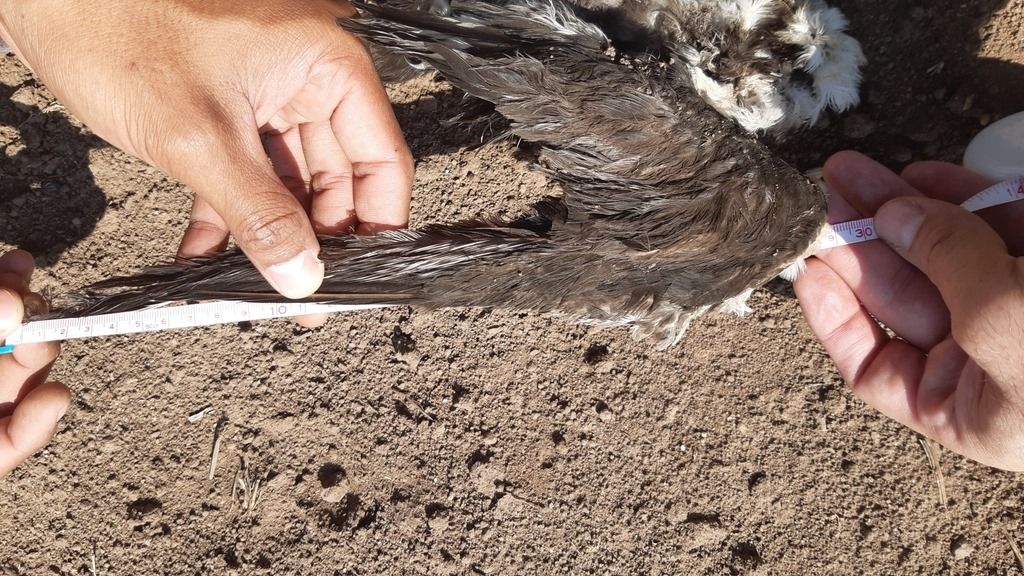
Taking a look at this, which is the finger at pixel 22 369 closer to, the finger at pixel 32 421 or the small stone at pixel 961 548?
the finger at pixel 32 421

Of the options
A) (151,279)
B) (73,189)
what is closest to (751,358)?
(151,279)

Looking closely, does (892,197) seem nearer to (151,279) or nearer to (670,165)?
(670,165)

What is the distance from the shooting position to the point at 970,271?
83.4 inches

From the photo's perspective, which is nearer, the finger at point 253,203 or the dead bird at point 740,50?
the finger at point 253,203

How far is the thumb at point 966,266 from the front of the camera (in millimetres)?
2039

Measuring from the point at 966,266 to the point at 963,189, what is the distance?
73cm

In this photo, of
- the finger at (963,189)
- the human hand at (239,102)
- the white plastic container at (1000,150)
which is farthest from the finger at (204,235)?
the white plastic container at (1000,150)

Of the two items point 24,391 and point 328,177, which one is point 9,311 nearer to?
point 24,391

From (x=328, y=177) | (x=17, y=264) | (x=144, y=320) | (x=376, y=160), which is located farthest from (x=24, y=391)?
(x=376, y=160)

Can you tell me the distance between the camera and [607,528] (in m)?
3.05

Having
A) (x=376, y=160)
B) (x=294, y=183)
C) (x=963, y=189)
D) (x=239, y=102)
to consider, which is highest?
(x=239, y=102)

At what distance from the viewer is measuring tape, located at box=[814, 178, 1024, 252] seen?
251 cm

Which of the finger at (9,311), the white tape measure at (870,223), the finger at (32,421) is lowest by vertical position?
the finger at (32,421)

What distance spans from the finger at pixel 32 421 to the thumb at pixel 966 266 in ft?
10.1
